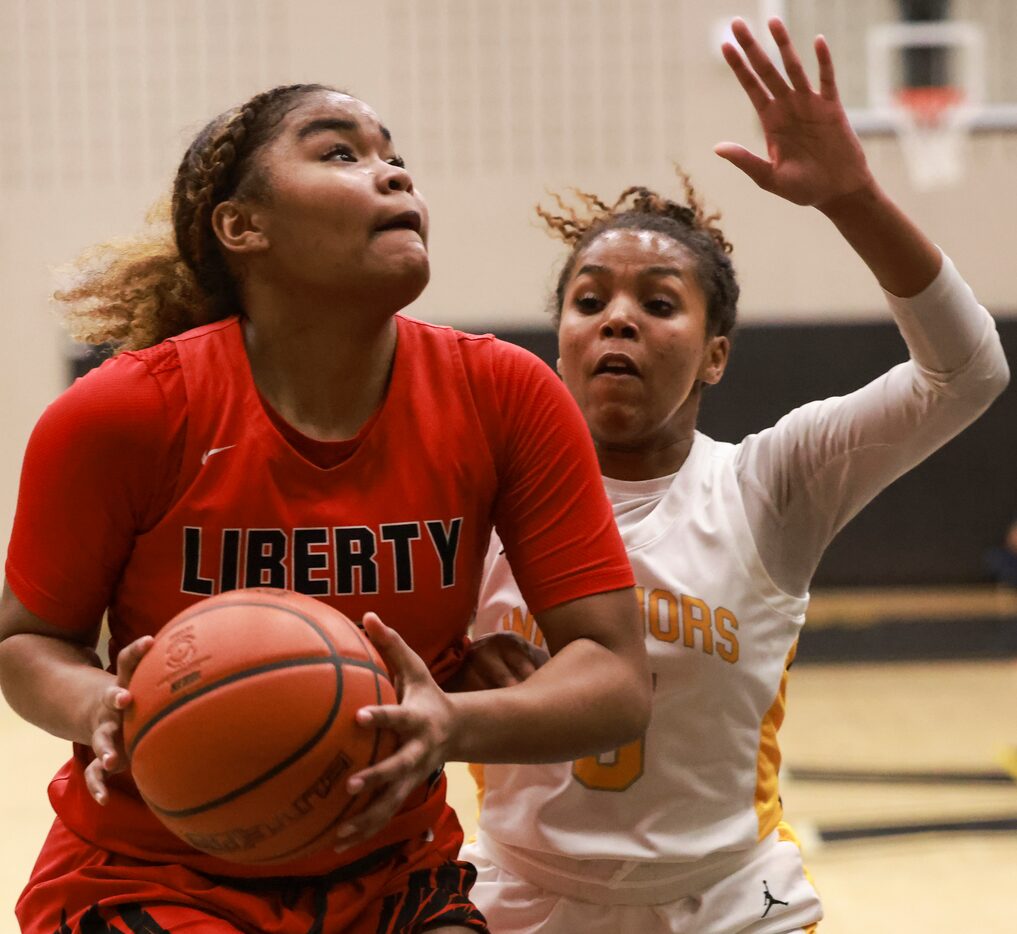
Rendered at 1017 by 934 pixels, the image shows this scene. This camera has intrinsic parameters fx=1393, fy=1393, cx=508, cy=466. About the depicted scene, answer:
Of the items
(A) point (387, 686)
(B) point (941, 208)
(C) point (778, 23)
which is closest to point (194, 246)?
(A) point (387, 686)

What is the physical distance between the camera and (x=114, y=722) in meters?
1.68

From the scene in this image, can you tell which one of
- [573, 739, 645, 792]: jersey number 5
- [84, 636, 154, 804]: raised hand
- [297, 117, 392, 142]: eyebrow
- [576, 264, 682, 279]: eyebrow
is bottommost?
[573, 739, 645, 792]: jersey number 5

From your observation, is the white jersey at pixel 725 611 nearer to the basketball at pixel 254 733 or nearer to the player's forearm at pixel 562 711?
the player's forearm at pixel 562 711

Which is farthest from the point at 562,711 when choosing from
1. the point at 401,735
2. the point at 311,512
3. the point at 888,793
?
the point at 888,793

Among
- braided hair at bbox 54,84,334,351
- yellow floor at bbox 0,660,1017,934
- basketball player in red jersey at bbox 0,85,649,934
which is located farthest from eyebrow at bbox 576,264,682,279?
yellow floor at bbox 0,660,1017,934

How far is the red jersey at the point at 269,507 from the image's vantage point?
74.0 inches

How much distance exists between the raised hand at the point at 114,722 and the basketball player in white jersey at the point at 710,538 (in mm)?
606

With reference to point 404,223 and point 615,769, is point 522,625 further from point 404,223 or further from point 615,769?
point 404,223

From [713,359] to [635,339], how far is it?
0.94 feet

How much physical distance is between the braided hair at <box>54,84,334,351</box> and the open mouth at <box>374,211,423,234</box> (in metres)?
0.19

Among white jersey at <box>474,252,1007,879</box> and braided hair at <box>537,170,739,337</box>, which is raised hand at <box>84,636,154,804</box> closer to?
white jersey at <box>474,252,1007,879</box>

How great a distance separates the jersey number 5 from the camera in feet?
7.73

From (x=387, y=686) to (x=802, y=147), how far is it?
1.13 metres

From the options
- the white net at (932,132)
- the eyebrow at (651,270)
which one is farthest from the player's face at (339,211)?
the white net at (932,132)
